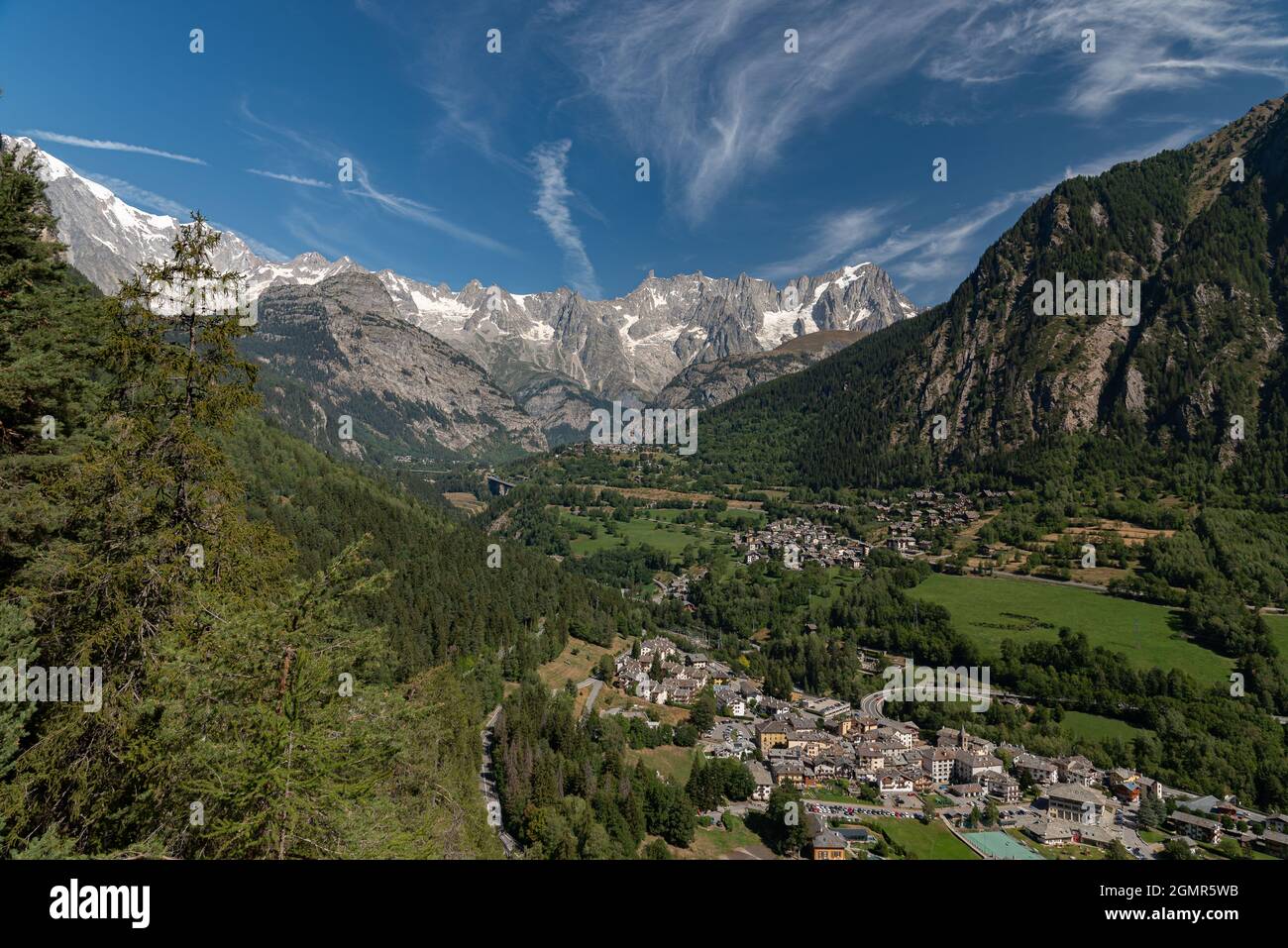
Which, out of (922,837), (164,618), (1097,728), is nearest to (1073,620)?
(1097,728)

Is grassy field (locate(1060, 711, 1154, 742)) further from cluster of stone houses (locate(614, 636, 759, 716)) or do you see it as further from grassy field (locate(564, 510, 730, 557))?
grassy field (locate(564, 510, 730, 557))

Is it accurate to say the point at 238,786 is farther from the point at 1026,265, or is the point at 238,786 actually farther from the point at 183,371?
the point at 1026,265

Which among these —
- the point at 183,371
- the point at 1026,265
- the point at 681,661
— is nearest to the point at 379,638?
the point at 183,371

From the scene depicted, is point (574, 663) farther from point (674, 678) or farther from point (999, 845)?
point (999, 845)

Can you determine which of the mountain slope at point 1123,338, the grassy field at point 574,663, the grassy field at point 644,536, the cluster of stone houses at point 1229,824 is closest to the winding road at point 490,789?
the grassy field at point 574,663

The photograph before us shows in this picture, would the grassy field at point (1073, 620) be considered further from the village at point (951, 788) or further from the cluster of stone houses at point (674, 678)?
the cluster of stone houses at point (674, 678)
